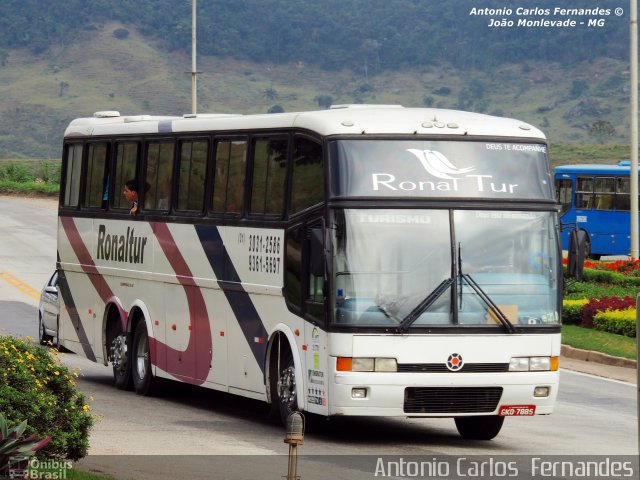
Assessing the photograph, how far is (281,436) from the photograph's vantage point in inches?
608

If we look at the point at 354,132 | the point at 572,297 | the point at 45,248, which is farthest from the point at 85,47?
the point at 354,132

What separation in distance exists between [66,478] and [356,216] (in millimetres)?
4522

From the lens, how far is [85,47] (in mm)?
196750

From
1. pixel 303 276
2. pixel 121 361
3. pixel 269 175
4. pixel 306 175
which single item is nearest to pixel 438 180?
pixel 306 175

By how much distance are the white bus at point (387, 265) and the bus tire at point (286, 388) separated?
2 centimetres

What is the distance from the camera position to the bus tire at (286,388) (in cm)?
1519

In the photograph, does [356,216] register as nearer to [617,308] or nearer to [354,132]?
[354,132]

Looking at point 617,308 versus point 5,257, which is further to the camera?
point 5,257

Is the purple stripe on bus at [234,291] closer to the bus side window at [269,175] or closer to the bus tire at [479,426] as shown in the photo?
the bus side window at [269,175]

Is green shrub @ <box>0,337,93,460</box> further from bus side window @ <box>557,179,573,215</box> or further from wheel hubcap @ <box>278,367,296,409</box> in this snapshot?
bus side window @ <box>557,179,573,215</box>

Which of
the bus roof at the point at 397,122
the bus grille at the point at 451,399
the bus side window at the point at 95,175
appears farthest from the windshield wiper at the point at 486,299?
the bus side window at the point at 95,175

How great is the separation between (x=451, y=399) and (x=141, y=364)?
646cm

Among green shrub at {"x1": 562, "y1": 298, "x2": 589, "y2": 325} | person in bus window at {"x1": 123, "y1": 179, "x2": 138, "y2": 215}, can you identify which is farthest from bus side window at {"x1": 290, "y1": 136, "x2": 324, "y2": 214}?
green shrub at {"x1": 562, "y1": 298, "x2": 589, "y2": 325}

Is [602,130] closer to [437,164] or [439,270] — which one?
[437,164]
